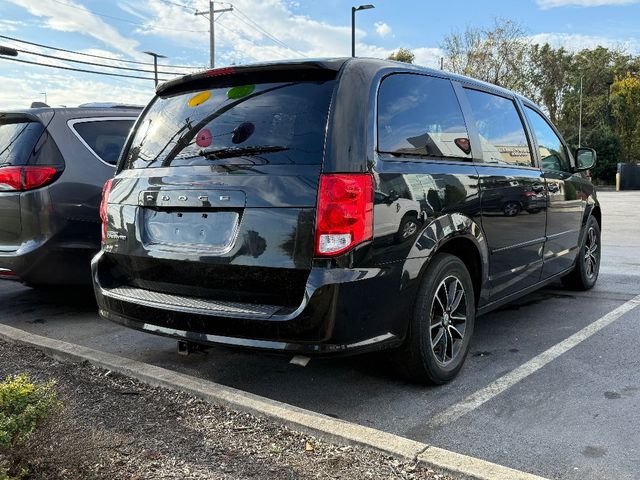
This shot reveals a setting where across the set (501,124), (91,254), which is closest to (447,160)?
(501,124)

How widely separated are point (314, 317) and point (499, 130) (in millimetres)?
2360

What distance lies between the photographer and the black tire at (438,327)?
322 cm

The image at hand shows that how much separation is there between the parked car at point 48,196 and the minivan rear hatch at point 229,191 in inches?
53.9

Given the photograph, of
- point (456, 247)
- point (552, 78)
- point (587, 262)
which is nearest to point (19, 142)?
point (456, 247)

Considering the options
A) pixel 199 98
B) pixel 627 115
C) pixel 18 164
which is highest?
pixel 627 115

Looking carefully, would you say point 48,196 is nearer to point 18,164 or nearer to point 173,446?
point 18,164

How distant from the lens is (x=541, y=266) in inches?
Answer: 186

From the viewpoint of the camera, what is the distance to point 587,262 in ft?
19.8

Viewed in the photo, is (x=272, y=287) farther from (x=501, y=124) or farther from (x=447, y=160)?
(x=501, y=124)

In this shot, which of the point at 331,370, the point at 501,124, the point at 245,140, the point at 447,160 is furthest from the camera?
the point at 501,124

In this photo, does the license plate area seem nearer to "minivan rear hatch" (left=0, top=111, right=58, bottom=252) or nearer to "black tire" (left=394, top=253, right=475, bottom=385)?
"black tire" (left=394, top=253, right=475, bottom=385)

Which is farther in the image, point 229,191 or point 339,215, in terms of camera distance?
point 229,191

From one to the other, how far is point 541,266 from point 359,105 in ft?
8.21

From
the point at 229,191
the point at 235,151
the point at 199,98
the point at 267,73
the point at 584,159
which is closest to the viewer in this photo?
the point at 229,191
